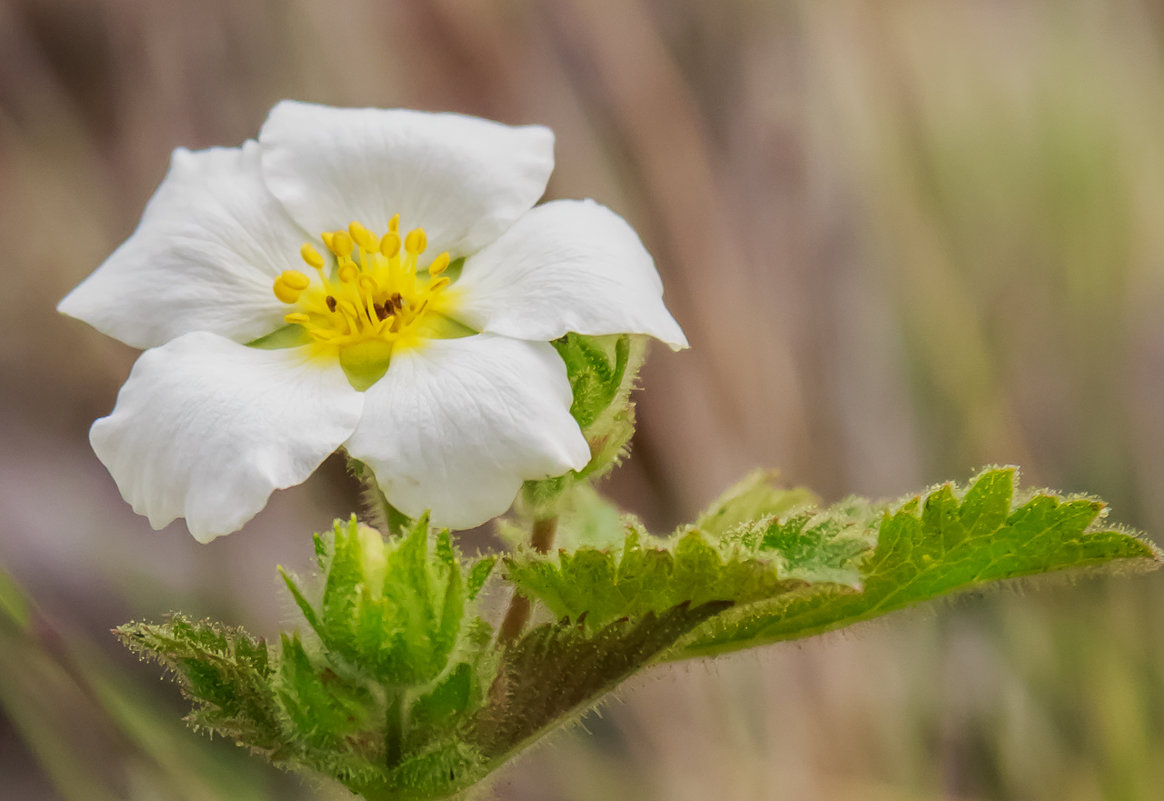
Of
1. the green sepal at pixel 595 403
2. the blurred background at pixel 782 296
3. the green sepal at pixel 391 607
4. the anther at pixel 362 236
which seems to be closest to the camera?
the green sepal at pixel 391 607

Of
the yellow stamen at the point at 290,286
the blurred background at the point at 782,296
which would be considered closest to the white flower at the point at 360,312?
the yellow stamen at the point at 290,286

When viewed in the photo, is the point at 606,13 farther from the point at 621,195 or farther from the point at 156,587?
the point at 156,587

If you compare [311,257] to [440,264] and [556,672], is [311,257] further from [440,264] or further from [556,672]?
[556,672]

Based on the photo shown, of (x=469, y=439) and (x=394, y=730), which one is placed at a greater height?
(x=469, y=439)

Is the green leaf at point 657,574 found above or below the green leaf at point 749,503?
above

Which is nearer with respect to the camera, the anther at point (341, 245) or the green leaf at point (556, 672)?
the green leaf at point (556, 672)

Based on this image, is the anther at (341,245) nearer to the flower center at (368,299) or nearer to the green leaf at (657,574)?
the flower center at (368,299)

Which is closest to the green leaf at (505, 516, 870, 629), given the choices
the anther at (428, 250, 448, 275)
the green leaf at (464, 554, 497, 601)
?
the green leaf at (464, 554, 497, 601)

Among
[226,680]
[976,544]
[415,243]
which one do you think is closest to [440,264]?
[415,243]
